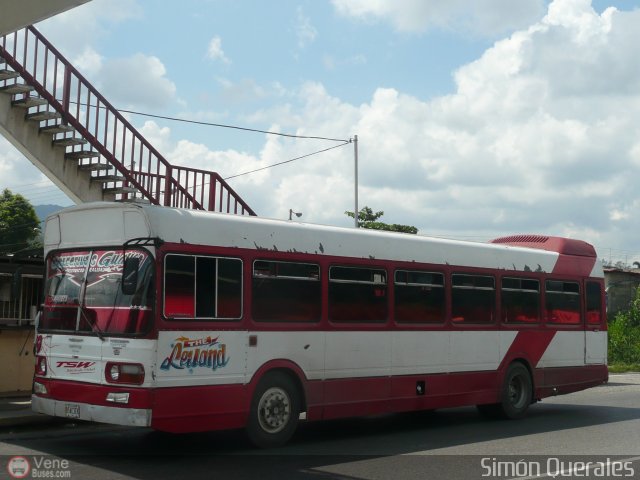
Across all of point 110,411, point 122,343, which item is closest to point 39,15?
point 122,343

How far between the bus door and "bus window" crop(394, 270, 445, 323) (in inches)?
176

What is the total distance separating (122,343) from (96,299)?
0.80 metres

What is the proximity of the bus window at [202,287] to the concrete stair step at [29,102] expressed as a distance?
23.1 ft

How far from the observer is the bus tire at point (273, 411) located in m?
10.9

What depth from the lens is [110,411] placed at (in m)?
9.91

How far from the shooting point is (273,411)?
11180 mm

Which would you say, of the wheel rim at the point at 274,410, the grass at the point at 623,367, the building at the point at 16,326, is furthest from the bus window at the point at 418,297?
the grass at the point at 623,367

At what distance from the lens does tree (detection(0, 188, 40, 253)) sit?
73.8 metres

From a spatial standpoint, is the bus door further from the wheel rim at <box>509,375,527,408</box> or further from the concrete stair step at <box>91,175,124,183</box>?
the concrete stair step at <box>91,175,124,183</box>

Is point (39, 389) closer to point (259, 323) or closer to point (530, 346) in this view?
point (259, 323)

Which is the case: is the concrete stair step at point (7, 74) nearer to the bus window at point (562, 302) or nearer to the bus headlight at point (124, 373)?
the bus headlight at point (124, 373)

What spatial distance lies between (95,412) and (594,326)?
1066 centimetres

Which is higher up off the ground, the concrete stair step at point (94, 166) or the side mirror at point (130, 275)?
the concrete stair step at point (94, 166)

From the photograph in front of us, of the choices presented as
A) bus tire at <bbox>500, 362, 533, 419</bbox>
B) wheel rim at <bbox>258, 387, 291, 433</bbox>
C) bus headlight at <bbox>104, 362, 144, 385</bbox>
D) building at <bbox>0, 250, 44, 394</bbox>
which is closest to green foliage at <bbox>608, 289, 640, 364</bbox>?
bus tire at <bbox>500, 362, 533, 419</bbox>
